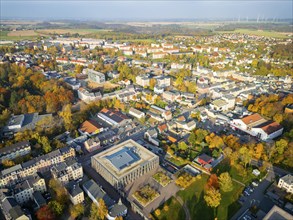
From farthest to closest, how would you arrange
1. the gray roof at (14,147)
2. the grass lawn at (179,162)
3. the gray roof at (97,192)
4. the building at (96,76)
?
the building at (96,76) → the grass lawn at (179,162) → the gray roof at (14,147) → the gray roof at (97,192)

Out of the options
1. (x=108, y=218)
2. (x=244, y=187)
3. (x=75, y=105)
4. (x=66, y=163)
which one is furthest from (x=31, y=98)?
(x=244, y=187)

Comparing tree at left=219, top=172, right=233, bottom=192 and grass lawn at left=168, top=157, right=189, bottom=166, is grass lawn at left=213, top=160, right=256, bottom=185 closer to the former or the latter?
tree at left=219, top=172, right=233, bottom=192

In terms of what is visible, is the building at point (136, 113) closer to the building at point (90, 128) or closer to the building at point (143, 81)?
the building at point (90, 128)

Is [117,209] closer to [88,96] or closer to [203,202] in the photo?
[203,202]

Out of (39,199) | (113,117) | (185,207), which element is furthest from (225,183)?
(113,117)

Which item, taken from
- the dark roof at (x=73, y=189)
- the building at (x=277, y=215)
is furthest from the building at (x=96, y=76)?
the building at (x=277, y=215)
